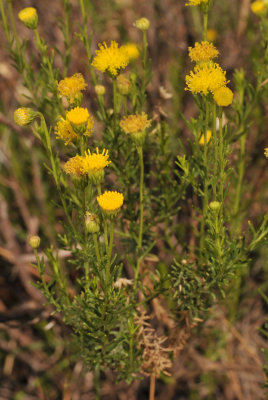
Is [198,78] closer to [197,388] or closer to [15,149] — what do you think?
[197,388]

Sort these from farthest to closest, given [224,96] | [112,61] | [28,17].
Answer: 1. [28,17]
2. [112,61]
3. [224,96]

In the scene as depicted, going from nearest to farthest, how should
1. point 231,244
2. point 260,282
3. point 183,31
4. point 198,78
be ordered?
point 198,78 → point 231,244 → point 260,282 → point 183,31

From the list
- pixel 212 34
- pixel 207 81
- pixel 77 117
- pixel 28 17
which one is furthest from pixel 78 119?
pixel 212 34

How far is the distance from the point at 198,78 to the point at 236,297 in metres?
1.17

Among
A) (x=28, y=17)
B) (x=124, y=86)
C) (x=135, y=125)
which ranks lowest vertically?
(x=135, y=125)

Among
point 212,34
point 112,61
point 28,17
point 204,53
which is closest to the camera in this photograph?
point 204,53

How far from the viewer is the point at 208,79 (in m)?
1.04

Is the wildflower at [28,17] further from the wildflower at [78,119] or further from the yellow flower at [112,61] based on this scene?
the wildflower at [78,119]

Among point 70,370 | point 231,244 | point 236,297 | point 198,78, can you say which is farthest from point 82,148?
point 70,370

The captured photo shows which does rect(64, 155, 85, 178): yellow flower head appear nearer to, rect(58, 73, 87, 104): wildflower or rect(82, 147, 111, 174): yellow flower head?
rect(82, 147, 111, 174): yellow flower head

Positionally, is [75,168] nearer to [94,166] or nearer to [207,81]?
[94,166]

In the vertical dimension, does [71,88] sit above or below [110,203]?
above

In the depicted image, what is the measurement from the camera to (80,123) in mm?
1073

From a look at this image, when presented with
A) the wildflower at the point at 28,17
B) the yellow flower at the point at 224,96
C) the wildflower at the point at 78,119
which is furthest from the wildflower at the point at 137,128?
the wildflower at the point at 28,17
